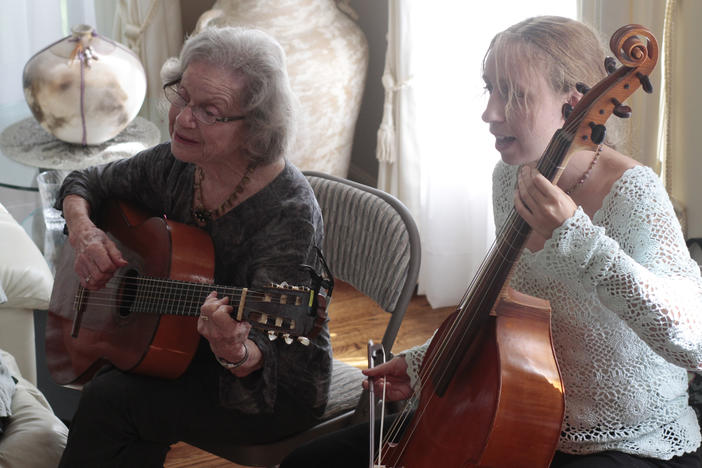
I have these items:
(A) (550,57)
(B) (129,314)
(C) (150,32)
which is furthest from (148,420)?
(C) (150,32)

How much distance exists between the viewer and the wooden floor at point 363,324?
8.66ft

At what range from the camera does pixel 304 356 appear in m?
1.47

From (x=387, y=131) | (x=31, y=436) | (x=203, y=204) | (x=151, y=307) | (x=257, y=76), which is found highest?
(x=257, y=76)

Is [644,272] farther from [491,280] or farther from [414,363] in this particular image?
[414,363]

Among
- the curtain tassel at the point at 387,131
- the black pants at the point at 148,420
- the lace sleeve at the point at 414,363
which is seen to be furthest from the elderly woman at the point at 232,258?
the curtain tassel at the point at 387,131

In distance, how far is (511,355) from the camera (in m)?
1.08

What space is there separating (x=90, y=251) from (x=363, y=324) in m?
1.35

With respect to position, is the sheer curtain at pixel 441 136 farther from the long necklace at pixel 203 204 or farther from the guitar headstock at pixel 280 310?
the guitar headstock at pixel 280 310

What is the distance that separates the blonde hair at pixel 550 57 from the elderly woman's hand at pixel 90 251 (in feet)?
2.65

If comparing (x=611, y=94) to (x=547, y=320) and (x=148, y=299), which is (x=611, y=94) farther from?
(x=148, y=299)

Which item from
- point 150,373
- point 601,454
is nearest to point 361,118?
point 150,373

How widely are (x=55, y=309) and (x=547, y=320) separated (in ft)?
3.53

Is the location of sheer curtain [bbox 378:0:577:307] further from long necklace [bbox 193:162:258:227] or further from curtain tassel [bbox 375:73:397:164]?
long necklace [bbox 193:162:258:227]

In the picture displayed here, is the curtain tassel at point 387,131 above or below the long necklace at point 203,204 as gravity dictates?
below
